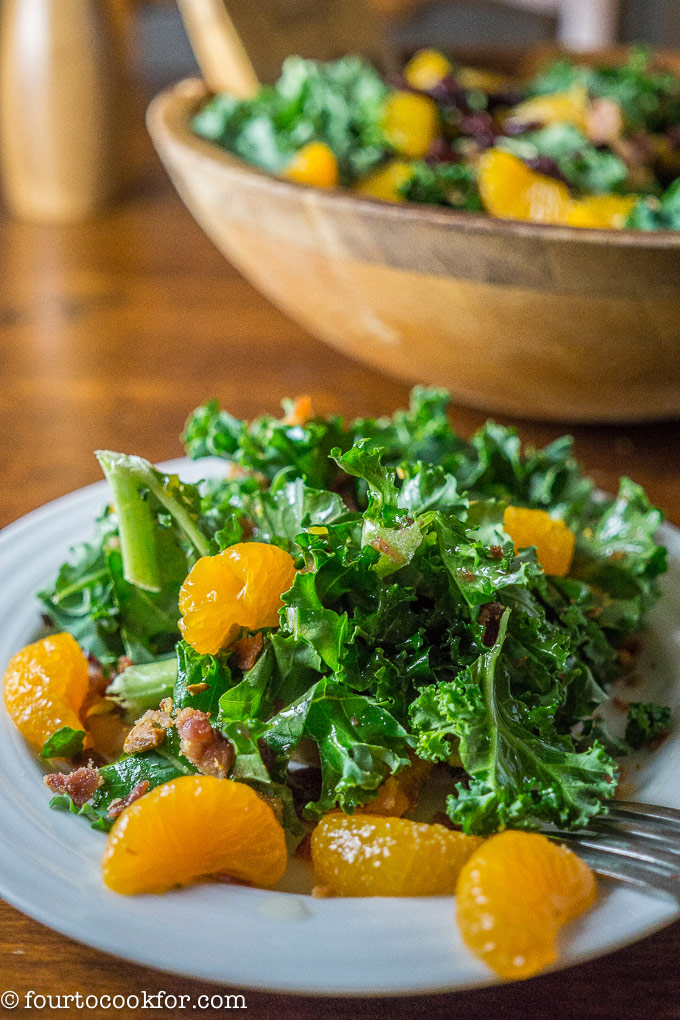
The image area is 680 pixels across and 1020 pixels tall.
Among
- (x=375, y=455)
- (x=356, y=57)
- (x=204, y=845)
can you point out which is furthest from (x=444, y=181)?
(x=204, y=845)

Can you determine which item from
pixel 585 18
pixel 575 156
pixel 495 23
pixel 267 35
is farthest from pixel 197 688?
pixel 495 23

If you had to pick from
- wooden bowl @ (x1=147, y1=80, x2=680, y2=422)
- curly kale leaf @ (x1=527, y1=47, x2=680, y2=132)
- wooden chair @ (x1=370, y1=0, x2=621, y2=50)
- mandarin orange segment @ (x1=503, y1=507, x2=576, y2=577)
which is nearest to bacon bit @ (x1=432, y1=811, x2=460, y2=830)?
mandarin orange segment @ (x1=503, y1=507, x2=576, y2=577)

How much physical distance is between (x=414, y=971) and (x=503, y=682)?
8.8 inches

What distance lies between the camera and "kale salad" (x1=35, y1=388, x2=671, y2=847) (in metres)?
0.66

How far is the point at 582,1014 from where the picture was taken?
622 mm

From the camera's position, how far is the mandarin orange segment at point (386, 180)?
1445 millimetres

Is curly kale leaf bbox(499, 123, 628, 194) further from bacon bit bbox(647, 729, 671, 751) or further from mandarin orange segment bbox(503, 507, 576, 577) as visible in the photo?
bacon bit bbox(647, 729, 671, 751)

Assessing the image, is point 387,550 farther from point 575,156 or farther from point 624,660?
point 575,156

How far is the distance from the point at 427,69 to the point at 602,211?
→ 2.19 feet

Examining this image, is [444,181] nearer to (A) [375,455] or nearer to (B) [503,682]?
(A) [375,455]

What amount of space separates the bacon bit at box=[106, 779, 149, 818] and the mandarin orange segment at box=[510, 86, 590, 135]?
129 centimetres

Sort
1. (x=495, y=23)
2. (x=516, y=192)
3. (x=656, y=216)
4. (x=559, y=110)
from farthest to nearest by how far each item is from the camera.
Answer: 1. (x=495, y=23)
2. (x=559, y=110)
3. (x=516, y=192)
4. (x=656, y=216)

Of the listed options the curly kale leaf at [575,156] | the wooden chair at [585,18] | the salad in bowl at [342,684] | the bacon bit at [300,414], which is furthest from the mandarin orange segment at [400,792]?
the wooden chair at [585,18]

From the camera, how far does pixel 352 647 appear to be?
0.70m
